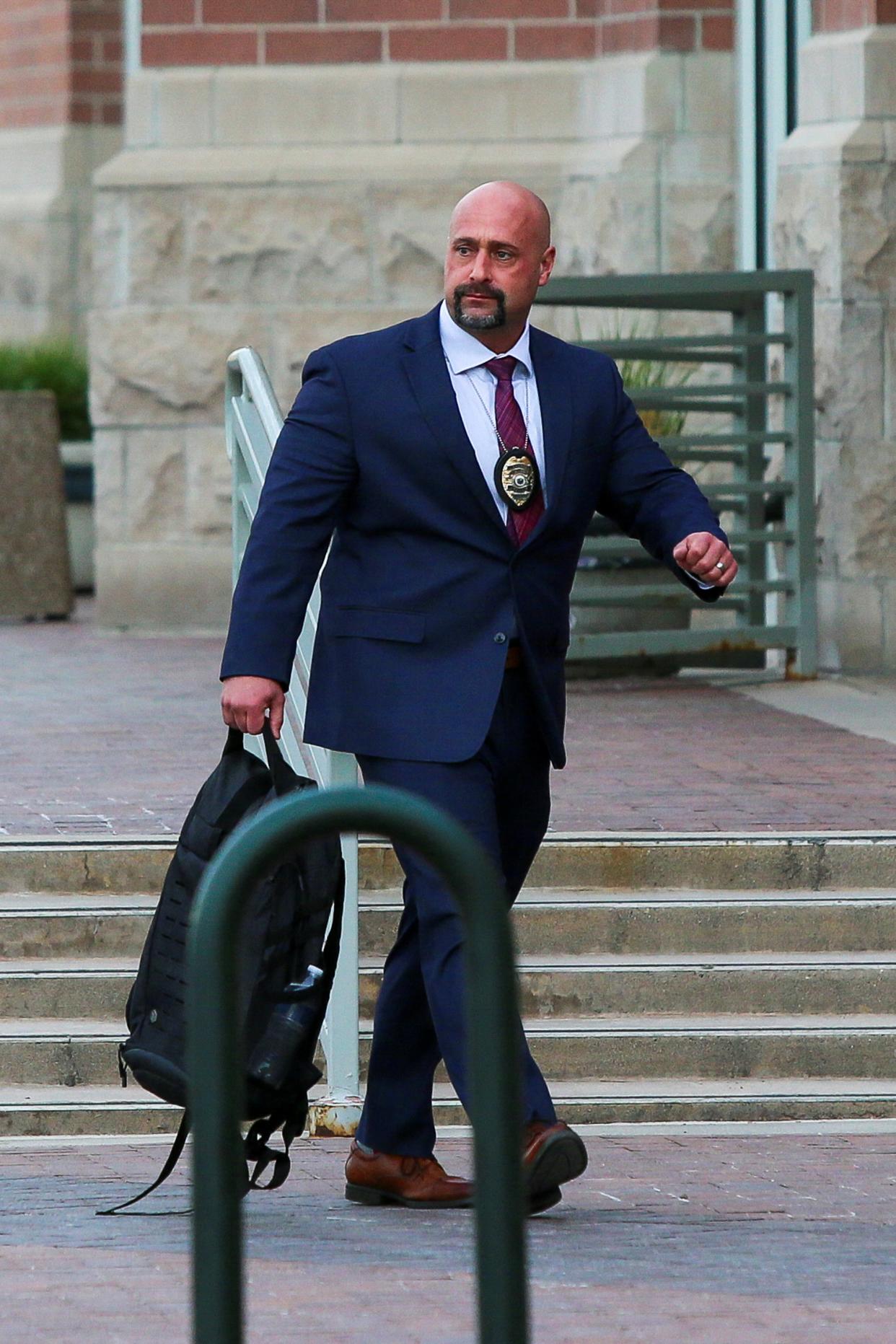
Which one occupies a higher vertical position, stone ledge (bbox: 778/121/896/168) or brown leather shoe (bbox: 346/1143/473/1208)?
stone ledge (bbox: 778/121/896/168)

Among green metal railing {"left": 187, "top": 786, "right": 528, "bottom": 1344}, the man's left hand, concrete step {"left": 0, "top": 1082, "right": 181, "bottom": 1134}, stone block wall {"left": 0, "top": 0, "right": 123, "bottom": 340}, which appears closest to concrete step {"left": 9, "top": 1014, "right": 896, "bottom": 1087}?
concrete step {"left": 0, "top": 1082, "right": 181, "bottom": 1134}

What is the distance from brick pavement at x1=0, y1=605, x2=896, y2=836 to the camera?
6.66 meters

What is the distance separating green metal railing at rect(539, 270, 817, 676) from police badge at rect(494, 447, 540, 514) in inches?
179

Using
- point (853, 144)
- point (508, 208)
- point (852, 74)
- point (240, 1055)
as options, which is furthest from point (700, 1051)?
point (852, 74)

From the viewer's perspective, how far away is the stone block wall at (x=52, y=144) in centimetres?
1647

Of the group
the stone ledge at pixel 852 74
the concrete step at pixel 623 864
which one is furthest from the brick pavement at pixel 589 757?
the stone ledge at pixel 852 74

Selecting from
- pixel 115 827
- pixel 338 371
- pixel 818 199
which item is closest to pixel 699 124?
pixel 818 199

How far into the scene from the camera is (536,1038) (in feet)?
18.9

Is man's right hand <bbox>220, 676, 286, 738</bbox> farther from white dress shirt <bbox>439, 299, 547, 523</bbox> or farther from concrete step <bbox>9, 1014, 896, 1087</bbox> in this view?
concrete step <bbox>9, 1014, 896, 1087</bbox>

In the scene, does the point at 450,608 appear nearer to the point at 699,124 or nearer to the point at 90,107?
the point at 699,124

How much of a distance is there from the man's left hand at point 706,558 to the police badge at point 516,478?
0.29m

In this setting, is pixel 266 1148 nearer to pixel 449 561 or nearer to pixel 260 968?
pixel 260 968

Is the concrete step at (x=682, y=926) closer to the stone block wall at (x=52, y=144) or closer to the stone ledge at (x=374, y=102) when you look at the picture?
the stone ledge at (x=374, y=102)

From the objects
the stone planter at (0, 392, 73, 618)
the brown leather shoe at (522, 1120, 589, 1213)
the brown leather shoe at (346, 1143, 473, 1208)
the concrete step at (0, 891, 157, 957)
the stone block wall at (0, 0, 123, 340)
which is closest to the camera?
the brown leather shoe at (522, 1120, 589, 1213)
